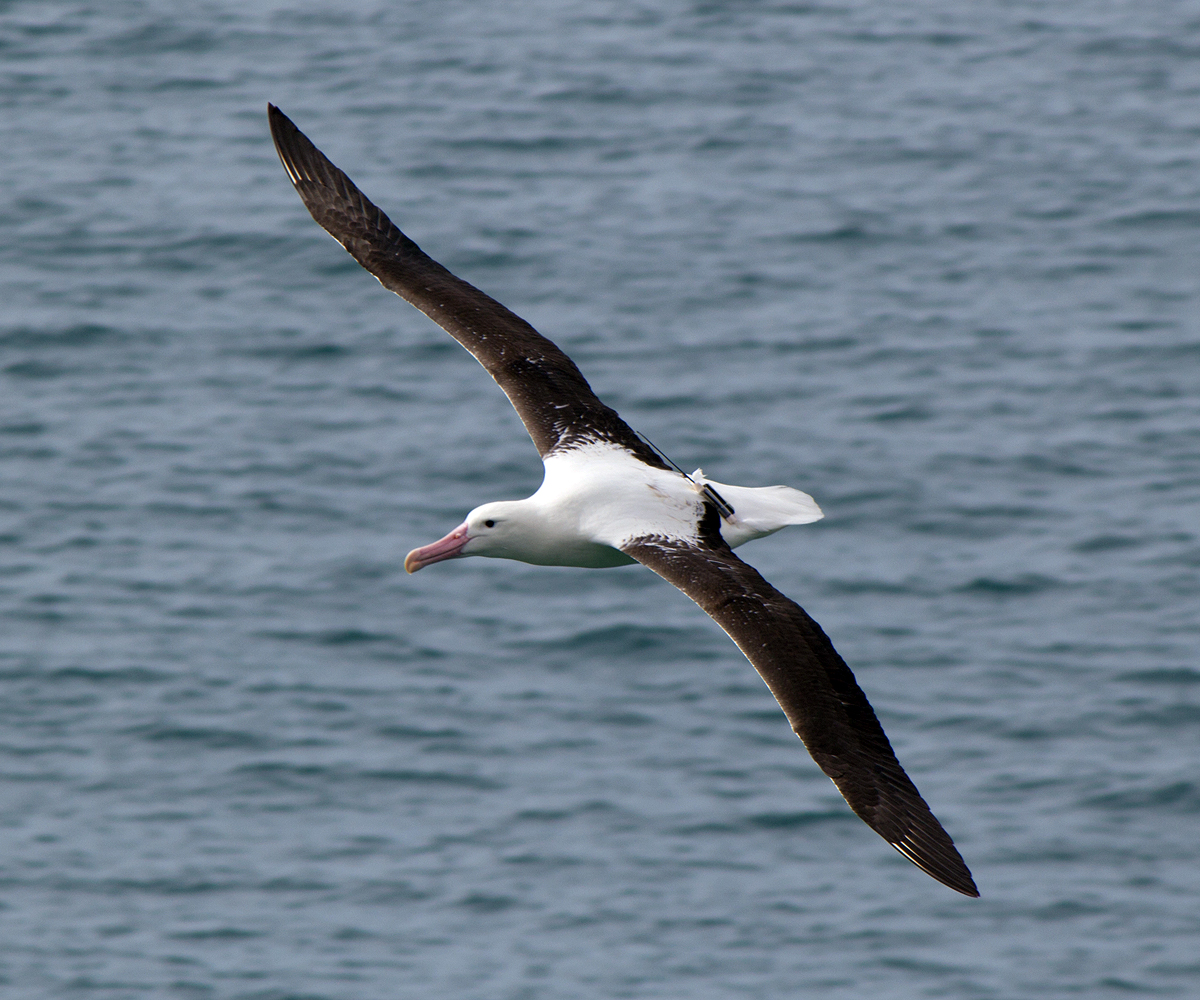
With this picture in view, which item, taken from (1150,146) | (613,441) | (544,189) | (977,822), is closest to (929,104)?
(1150,146)

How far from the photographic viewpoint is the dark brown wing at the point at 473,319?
13.1 metres

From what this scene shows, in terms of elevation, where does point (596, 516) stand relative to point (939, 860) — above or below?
above

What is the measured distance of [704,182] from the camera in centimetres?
3177

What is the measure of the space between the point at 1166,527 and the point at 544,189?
11.6 meters

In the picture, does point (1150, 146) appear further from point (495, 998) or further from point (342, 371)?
point (495, 998)

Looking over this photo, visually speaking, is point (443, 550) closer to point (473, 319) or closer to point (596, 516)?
point (596, 516)

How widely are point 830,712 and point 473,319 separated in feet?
14.1

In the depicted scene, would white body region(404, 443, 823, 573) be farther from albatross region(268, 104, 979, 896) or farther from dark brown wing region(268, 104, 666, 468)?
dark brown wing region(268, 104, 666, 468)

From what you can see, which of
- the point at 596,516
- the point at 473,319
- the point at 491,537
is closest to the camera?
the point at 596,516

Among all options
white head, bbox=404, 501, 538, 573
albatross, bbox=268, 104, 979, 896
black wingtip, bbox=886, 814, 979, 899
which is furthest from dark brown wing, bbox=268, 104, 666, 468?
black wingtip, bbox=886, 814, 979, 899

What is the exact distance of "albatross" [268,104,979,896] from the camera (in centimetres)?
1051

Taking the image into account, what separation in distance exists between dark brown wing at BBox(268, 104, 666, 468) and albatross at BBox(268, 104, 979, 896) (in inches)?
0.4

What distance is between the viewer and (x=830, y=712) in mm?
10578

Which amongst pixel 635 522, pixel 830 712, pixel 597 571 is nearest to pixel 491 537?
pixel 635 522
